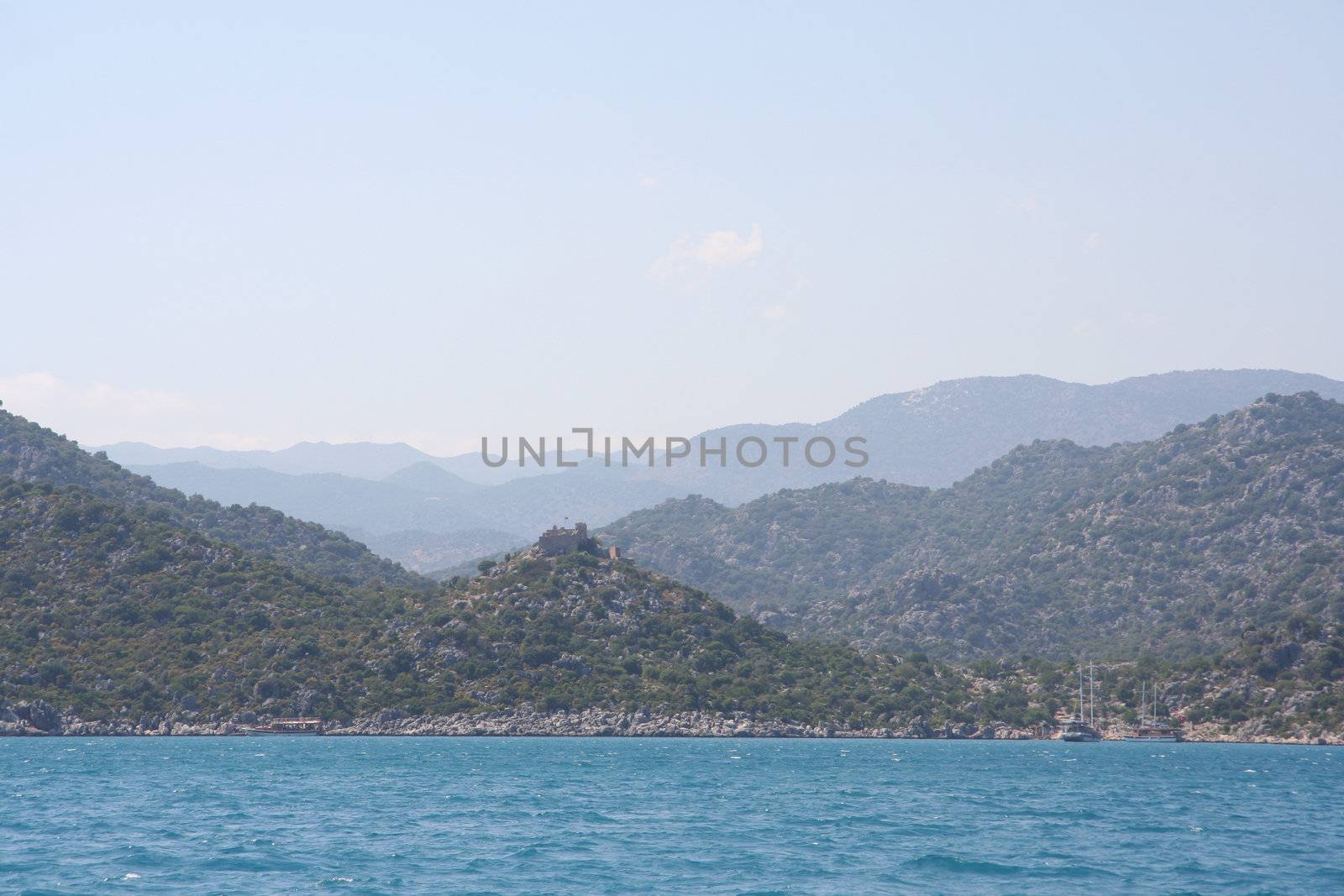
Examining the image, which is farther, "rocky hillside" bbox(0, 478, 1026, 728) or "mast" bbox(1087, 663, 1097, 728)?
"mast" bbox(1087, 663, 1097, 728)

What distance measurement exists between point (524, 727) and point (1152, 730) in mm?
74984

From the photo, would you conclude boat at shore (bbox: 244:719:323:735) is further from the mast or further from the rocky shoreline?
the mast

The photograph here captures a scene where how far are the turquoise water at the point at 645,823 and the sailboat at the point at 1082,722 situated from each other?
4128 centimetres

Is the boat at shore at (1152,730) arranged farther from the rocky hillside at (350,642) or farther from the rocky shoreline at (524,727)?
the rocky hillside at (350,642)

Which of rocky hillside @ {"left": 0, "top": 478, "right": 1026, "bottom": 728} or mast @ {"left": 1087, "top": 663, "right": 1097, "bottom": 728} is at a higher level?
rocky hillside @ {"left": 0, "top": 478, "right": 1026, "bottom": 728}

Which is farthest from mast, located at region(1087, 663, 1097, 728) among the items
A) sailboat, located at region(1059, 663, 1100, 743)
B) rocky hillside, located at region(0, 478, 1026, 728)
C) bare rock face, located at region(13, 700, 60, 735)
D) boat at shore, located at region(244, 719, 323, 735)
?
bare rock face, located at region(13, 700, 60, 735)

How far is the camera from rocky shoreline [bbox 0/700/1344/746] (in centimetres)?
14425

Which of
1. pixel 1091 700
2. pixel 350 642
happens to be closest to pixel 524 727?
pixel 350 642

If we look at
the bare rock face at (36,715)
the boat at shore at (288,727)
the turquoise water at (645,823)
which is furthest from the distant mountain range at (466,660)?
the turquoise water at (645,823)

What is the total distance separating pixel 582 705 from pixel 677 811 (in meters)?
80.3

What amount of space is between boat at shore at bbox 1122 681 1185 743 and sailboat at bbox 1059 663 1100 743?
4621 mm

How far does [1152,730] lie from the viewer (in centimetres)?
17150

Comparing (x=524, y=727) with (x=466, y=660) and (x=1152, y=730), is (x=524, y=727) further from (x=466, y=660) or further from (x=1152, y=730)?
(x=1152, y=730)

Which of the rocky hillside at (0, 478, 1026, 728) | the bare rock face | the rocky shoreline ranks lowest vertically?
the rocky shoreline
